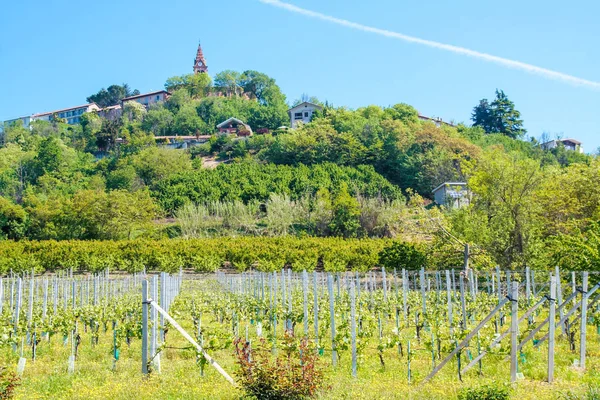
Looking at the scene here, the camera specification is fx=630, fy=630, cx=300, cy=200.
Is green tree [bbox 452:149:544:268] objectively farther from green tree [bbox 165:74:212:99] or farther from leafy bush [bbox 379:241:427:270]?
green tree [bbox 165:74:212:99]

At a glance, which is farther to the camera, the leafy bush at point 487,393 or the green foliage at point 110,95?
the green foliage at point 110,95

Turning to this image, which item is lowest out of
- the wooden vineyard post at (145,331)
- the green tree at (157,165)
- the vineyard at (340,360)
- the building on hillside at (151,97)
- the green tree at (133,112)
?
the vineyard at (340,360)

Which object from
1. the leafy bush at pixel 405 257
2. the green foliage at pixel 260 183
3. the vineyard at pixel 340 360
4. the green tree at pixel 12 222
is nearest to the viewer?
the vineyard at pixel 340 360

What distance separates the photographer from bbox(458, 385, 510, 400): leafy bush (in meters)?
6.49

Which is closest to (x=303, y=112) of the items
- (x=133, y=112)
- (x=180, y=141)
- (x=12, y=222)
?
(x=180, y=141)

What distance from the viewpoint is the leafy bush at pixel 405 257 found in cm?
2695

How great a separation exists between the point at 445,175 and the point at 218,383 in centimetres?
4802

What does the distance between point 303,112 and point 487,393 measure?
78245mm

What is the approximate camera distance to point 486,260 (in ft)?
75.6

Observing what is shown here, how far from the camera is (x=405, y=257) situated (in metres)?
27.7

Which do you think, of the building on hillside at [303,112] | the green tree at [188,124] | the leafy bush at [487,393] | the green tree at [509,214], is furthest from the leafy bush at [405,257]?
the green tree at [188,124]

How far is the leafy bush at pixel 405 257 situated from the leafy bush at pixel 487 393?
20.1m

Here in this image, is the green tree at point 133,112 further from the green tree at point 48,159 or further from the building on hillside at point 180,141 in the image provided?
the green tree at point 48,159

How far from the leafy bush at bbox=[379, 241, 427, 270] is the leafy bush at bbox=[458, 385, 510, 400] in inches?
791
